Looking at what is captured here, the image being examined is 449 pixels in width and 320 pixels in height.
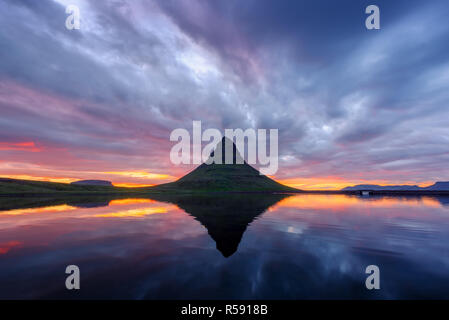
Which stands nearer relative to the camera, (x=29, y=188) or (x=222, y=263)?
(x=222, y=263)

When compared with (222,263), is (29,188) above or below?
below

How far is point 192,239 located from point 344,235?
1532cm

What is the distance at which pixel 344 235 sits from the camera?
62.3ft
